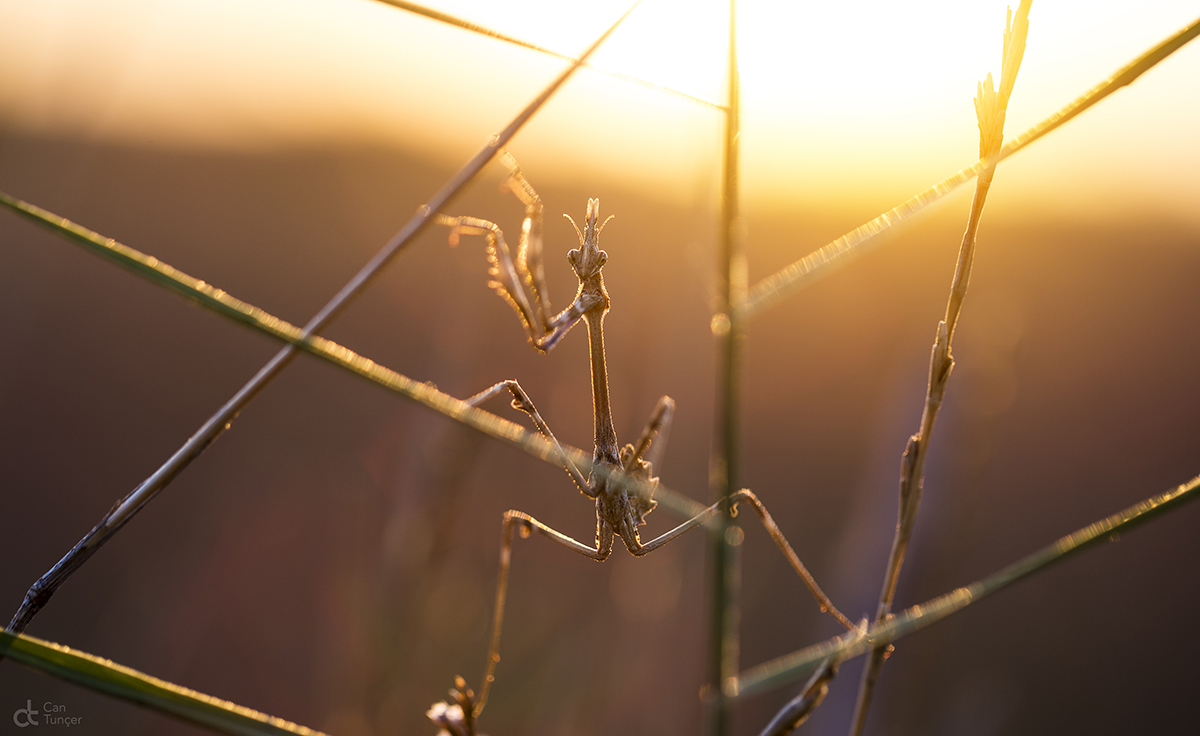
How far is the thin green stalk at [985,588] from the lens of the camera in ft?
2.18

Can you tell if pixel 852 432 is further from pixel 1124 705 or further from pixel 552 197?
pixel 552 197

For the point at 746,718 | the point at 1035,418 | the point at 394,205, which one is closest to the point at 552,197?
the point at 394,205

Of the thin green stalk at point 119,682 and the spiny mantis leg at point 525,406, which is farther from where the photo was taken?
the spiny mantis leg at point 525,406

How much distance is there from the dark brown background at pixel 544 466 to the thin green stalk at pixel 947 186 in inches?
6.8

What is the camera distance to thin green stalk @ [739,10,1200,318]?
0.67 meters

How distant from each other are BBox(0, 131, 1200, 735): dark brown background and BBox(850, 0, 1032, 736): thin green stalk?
145mm

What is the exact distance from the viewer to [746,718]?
7.82m

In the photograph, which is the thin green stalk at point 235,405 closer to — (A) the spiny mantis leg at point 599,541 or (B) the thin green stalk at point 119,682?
(B) the thin green stalk at point 119,682

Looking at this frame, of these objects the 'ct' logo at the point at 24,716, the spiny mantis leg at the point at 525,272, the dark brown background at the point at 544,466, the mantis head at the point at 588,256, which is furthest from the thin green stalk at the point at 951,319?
the 'ct' logo at the point at 24,716

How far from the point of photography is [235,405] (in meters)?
0.72

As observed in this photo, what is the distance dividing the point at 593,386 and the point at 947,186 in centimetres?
118

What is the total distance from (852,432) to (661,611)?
43.1ft

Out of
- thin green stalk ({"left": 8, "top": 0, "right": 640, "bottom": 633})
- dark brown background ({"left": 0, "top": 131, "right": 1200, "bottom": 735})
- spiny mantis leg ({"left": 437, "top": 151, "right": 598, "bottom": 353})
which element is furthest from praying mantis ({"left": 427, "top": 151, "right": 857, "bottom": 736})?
thin green stalk ({"left": 8, "top": 0, "right": 640, "bottom": 633})

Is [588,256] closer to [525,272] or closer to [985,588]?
[525,272]
